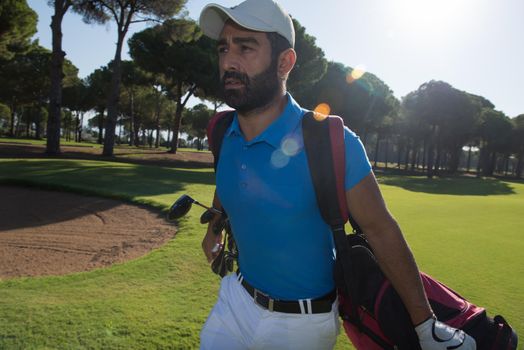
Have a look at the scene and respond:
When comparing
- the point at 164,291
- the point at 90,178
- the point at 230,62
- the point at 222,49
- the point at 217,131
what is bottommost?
the point at 164,291

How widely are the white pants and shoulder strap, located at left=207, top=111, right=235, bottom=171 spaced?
901 millimetres

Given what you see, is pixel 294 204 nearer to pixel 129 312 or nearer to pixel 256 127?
pixel 256 127

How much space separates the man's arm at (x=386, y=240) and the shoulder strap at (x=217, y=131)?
105cm

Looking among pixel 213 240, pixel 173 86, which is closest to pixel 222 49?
pixel 213 240

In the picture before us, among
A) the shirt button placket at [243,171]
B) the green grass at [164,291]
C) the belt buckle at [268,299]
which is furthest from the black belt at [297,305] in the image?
the green grass at [164,291]

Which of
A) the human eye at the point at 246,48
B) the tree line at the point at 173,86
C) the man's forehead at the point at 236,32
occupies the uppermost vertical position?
the tree line at the point at 173,86

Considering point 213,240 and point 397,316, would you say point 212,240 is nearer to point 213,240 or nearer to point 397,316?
point 213,240

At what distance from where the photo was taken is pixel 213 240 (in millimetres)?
3037

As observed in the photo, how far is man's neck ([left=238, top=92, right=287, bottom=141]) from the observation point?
2.32m

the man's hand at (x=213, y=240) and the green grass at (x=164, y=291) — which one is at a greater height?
the man's hand at (x=213, y=240)

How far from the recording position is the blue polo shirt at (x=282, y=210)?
2.01m

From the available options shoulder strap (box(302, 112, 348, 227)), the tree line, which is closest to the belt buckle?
shoulder strap (box(302, 112, 348, 227))

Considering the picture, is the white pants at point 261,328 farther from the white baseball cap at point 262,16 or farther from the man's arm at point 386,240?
the white baseball cap at point 262,16

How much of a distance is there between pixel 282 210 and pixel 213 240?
1163 mm
